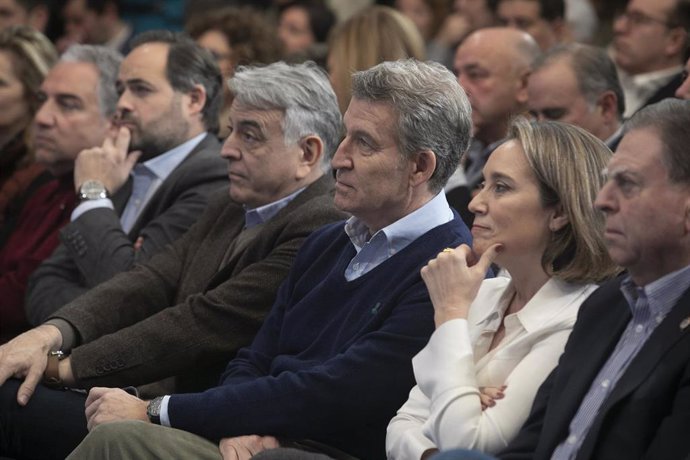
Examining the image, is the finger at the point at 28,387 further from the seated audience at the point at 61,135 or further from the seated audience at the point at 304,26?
Result: the seated audience at the point at 304,26

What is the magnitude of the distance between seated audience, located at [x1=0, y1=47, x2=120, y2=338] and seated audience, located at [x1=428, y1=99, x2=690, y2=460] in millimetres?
2827

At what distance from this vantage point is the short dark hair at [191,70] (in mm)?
4934

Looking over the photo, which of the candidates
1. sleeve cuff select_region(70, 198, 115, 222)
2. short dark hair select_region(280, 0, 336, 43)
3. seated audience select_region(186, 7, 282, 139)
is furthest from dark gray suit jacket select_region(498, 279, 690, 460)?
short dark hair select_region(280, 0, 336, 43)

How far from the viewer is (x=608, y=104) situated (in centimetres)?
476

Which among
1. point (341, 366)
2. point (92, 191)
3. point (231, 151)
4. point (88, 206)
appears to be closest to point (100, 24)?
point (92, 191)

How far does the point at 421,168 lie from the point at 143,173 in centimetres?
184

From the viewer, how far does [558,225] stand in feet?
9.50

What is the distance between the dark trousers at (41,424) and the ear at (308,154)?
949 millimetres

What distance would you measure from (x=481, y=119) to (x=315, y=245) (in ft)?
6.62

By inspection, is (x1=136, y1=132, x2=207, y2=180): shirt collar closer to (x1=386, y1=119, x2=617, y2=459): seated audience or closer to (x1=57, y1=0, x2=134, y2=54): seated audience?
(x1=386, y1=119, x2=617, y2=459): seated audience

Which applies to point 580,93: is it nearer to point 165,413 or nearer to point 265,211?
point 265,211

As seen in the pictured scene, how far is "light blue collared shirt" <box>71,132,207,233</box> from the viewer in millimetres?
4785

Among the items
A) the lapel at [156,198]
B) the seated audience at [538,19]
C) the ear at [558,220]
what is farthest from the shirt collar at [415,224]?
the seated audience at [538,19]

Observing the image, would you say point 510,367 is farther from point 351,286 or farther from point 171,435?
point 171,435
